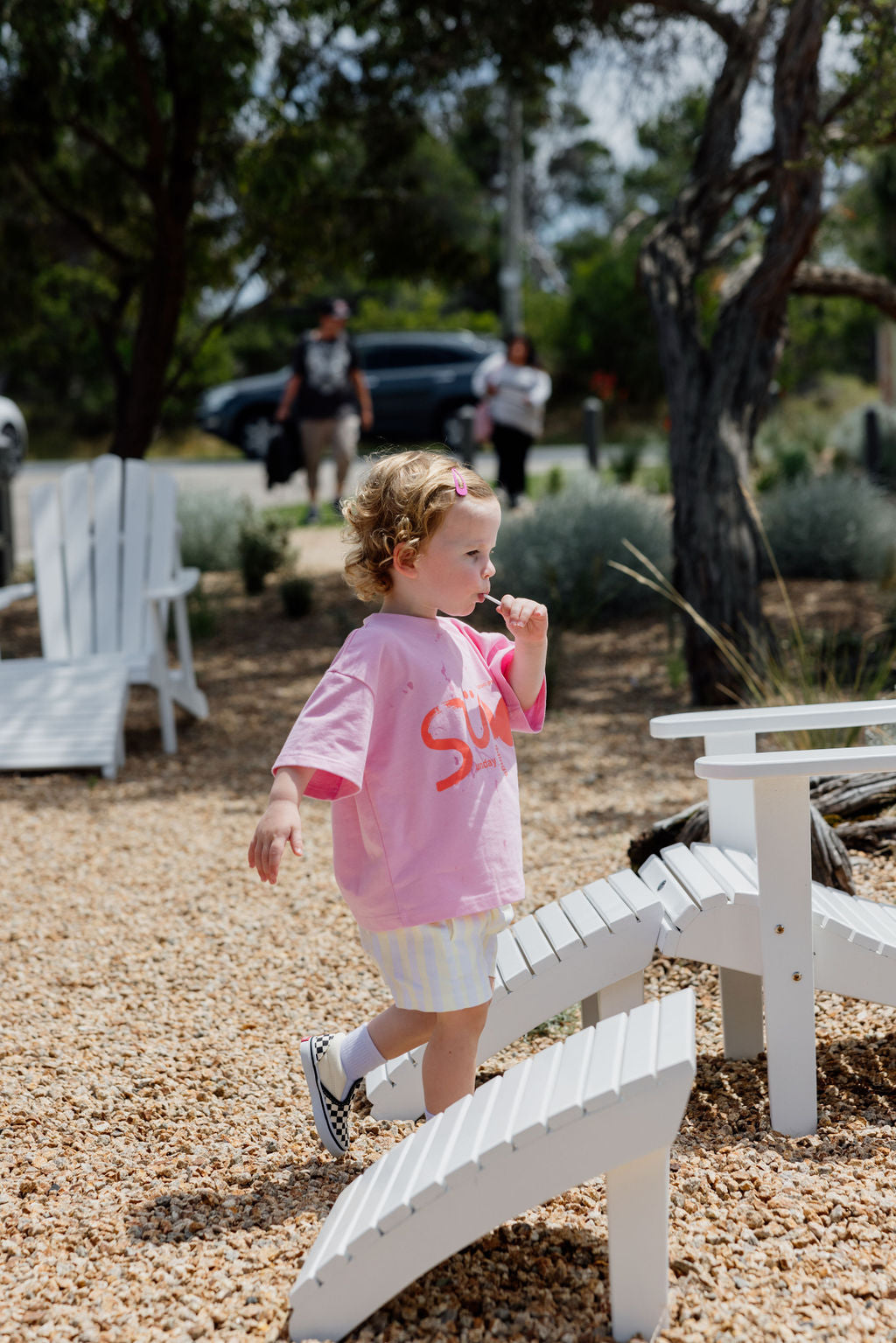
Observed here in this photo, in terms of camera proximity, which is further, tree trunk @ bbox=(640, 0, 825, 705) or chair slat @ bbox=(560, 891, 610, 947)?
tree trunk @ bbox=(640, 0, 825, 705)

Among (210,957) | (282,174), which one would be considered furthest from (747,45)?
(210,957)

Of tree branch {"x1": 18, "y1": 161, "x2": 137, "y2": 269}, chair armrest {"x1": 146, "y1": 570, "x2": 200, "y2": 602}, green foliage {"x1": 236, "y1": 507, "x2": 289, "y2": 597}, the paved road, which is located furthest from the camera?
the paved road

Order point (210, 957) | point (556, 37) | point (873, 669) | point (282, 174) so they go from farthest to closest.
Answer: point (282, 174), point (556, 37), point (873, 669), point (210, 957)

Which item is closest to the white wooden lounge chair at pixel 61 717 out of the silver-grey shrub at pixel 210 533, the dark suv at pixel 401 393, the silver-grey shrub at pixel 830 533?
the silver-grey shrub at pixel 210 533

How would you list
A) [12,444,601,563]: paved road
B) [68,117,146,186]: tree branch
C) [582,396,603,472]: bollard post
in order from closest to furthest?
[68,117,146,186]: tree branch, [582,396,603,472]: bollard post, [12,444,601,563]: paved road

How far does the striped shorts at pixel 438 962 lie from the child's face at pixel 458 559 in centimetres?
46

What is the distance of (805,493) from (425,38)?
3307 mm

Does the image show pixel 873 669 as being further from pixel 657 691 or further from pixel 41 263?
pixel 41 263

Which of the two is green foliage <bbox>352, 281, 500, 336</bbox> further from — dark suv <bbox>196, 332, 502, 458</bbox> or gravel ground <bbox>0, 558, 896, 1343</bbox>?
A: gravel ground <bbox>0, 558, 896, 1343</bbox>

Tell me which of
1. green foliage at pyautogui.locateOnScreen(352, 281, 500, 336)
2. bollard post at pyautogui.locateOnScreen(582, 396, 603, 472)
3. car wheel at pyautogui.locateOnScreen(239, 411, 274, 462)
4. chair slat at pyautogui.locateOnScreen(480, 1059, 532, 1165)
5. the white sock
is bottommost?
the white sock

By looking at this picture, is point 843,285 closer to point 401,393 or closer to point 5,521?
point 5,521

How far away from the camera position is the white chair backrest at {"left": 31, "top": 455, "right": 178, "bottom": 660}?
18.5ft

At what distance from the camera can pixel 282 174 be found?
667 cm

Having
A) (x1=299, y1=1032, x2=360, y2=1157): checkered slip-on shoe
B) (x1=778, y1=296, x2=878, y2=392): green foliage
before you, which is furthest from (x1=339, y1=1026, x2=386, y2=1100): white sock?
(x1=778, y1=296, x2=878, y2=392): green foliage
